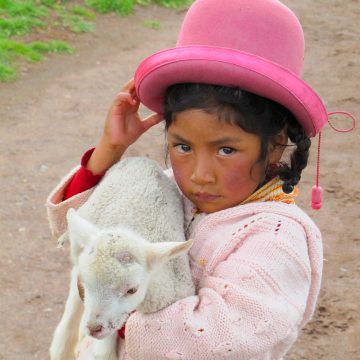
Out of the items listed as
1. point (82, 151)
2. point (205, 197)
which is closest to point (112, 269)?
point (205, 197)

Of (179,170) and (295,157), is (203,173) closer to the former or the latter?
(179,170)

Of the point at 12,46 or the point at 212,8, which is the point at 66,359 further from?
the point at 12,46

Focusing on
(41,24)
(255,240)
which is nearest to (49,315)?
(255,240)

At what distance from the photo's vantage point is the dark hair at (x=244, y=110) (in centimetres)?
179

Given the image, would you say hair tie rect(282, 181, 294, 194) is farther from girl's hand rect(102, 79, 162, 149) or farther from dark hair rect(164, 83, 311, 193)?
girl's hand rect(102, 79, 162, 149)

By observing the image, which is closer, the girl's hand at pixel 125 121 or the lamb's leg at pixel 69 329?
the lamb's leg at pixel 69 329

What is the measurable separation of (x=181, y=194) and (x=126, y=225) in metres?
0.32

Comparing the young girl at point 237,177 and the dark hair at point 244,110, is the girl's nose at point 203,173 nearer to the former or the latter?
the young girl at point 237,177

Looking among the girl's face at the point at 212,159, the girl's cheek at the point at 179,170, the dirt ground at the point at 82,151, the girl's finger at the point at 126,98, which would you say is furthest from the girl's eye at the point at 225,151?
the dirt ground at the point at 82,151

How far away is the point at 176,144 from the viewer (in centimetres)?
188

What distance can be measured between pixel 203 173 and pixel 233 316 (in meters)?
0.36

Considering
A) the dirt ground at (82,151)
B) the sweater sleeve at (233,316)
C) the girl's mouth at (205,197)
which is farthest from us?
the dirt ground at (82,151)

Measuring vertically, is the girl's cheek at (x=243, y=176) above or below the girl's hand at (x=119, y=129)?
above

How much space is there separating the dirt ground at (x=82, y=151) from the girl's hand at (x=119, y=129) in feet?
6.06
